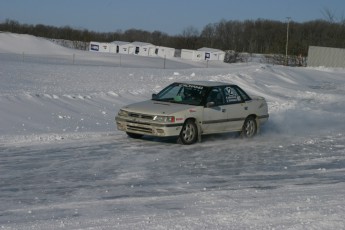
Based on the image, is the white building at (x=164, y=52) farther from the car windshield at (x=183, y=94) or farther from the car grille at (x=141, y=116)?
the car grille at (x=141, y=116)

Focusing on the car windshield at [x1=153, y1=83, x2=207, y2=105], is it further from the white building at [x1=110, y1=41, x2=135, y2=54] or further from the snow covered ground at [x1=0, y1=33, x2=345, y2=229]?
the white building at [x1=110, y1=41, x2=135, y2=54]

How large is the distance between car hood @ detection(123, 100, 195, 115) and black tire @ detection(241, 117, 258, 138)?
6.49 ft

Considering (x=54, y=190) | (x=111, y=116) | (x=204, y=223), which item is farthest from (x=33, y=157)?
(x=111, y=116)

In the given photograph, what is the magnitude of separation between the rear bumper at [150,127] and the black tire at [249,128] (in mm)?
2428

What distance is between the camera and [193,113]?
1349 centimetres

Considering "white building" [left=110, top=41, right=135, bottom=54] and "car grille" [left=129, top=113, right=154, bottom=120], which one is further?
"white building" [left=110, top=41, right=135, bottom=54]

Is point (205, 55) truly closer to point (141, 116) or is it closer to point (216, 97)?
point (216, 97)

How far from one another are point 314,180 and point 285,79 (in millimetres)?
27254

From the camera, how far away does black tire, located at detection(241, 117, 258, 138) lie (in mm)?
15062

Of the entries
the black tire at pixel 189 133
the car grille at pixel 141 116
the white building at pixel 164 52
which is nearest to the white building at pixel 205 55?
the white building at pixel 164 52

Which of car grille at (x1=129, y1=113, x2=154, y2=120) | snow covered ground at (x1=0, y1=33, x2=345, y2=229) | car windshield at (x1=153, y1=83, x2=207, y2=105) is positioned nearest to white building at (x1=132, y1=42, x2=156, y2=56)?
snow covered ground at (x1=0, y1=33, x2=345, y2=229)

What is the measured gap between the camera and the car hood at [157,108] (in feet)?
43.1

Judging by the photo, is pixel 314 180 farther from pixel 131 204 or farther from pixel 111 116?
pixel 111 116

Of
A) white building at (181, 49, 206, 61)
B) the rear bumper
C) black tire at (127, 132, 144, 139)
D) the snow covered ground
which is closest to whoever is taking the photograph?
the snow covered ground
